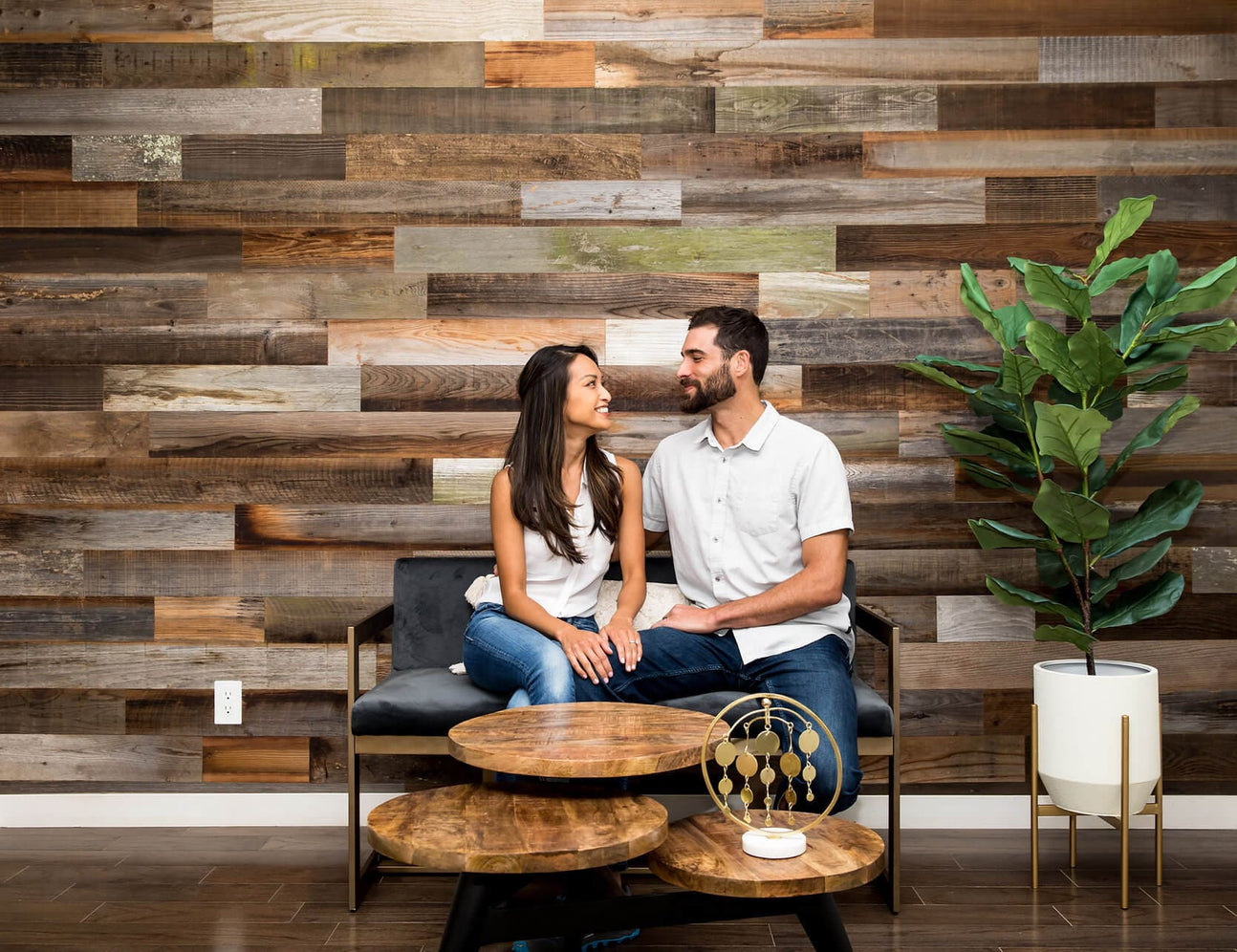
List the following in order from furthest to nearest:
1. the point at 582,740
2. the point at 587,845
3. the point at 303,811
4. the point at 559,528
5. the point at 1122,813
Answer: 1. the point at 303,811
2. the point at 559,528
3. the point at 1122,813
4. the point at 582,740
5. the point at 587,845

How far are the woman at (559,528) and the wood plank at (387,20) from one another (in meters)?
1.13

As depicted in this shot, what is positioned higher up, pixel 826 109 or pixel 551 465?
pixel 826 109

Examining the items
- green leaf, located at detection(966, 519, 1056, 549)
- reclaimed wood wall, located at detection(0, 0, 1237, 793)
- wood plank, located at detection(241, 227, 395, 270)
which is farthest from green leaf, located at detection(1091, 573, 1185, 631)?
wood plank, located at detection(241, 227, 395, 270)

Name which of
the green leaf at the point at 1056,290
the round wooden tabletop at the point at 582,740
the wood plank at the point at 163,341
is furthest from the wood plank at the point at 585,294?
the round wooden tabletop at the point at 582,740

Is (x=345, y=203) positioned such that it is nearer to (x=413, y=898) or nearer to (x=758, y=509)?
(x=758, y=509)

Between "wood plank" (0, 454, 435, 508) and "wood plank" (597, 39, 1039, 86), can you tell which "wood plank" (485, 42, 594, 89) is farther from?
"wood plank" (0, 454, 435, 508)

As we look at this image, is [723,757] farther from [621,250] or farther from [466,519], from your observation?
[621,250]

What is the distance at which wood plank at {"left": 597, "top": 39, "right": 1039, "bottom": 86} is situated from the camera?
3115 millimetres

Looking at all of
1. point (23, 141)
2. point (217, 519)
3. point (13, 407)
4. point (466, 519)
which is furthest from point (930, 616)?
point (23, 141)

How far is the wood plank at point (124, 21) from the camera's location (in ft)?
10.2

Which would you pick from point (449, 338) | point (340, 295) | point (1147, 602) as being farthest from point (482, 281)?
point (1147, 602)

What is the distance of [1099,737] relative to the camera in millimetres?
2551

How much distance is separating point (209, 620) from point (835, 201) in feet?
7.89

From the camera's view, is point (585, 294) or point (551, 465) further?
point (585, 294)
